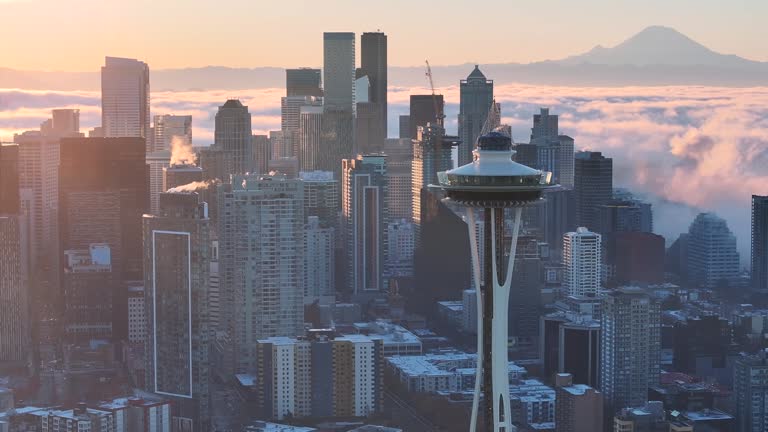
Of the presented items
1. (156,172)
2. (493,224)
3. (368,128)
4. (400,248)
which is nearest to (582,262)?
(400,248)

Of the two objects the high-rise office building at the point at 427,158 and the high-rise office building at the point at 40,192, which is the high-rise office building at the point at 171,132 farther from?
the high-rise office building at the point at 427,158

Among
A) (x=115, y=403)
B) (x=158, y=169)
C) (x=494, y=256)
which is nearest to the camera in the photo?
(x=494, y=256)

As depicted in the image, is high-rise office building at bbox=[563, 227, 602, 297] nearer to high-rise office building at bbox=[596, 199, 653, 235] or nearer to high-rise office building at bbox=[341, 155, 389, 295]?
high-rise office building at bbox=[596, 199, 653, 235]

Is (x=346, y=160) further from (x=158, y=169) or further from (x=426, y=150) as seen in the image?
(x=158, y=169)

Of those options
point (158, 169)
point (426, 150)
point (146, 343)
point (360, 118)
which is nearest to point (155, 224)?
point (146, 343)

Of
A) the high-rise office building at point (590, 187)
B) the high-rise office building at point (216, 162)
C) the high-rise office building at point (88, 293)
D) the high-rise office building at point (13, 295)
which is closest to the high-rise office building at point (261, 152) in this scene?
the high-rise office building at point (216, 162)

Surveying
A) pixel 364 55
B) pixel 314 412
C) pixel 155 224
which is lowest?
pixel 314 412

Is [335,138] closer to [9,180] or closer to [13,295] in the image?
[9,180]
